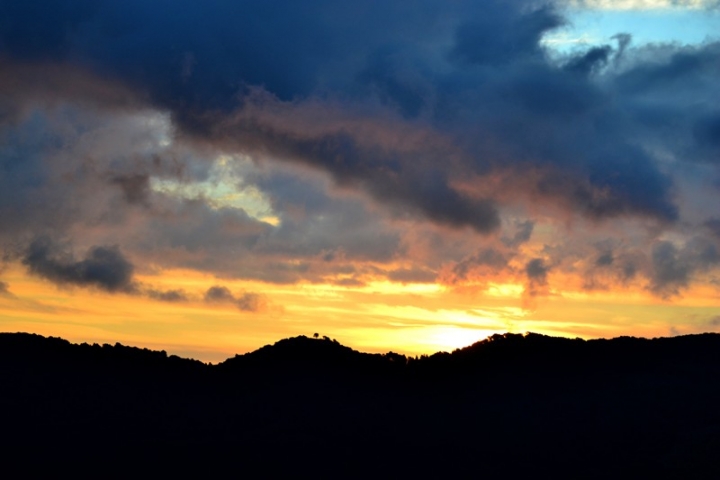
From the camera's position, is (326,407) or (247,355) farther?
(247,355)

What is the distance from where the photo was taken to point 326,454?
85062mm

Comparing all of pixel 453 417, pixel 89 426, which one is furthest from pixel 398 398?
pixel 89 426

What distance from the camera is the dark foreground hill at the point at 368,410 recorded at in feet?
272

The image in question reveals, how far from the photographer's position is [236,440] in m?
87.3

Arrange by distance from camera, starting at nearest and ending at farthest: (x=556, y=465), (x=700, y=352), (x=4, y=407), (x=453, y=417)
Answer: (x=556, y=465) < (x=4, y=407) < (x=453, y=417) < (x=700, y=352)

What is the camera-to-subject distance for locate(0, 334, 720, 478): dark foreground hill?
82.9 m

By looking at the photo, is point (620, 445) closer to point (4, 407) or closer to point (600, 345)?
point (600, 345)

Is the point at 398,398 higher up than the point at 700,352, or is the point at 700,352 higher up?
the point at 700,352

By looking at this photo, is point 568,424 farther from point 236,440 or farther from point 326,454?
point 236,440

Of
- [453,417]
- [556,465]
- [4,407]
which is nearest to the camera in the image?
[556,465]

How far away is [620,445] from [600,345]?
1049 inches

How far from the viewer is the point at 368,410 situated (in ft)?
310

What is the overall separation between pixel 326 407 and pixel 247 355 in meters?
16.7

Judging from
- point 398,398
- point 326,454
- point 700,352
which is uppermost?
point 700,352
